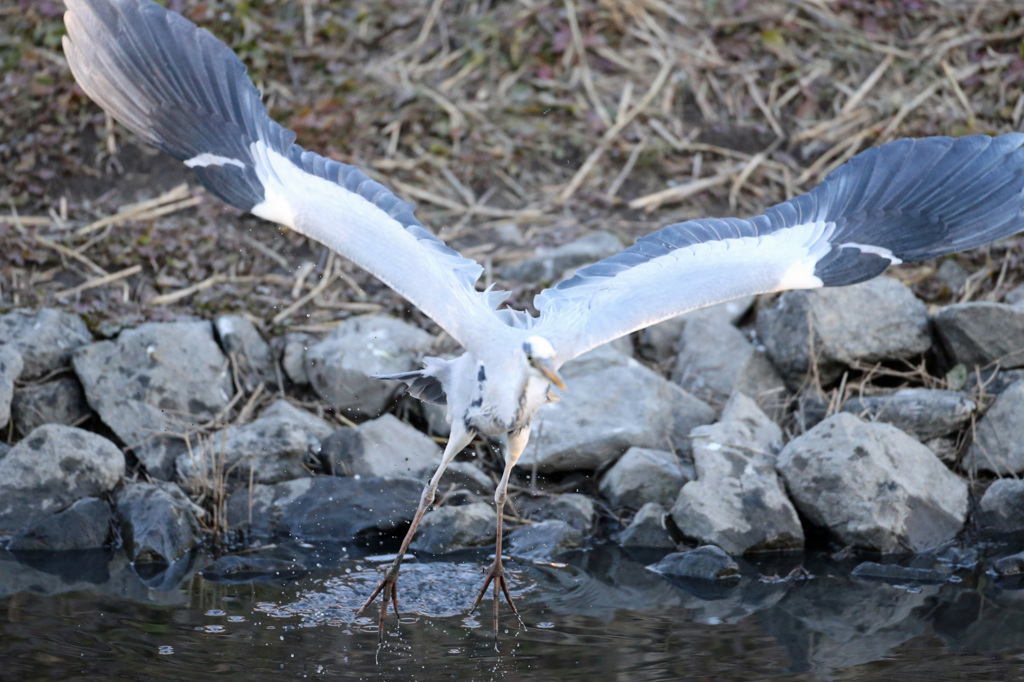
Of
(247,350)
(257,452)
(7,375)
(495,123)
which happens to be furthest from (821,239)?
(495,123)

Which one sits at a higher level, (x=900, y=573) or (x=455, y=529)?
(x=455, y=529)

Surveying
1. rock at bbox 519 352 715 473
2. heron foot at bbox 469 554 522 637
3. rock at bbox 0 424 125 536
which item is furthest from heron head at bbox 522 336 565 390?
rock at bbox 0 424 125 536

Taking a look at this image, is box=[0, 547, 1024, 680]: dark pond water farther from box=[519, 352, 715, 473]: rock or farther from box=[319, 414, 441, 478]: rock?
box=[519, 352, 715, 473]: rock

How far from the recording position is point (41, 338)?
5684mm

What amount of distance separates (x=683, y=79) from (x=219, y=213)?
145 inches

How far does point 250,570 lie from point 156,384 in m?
1.42

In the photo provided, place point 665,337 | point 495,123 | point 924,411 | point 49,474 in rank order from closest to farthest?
point 49,474 < point 924,411 < point 665,337 < point 495,123

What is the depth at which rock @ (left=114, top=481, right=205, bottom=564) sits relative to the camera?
189 inches

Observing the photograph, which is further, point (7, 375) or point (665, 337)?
point (665, 337)

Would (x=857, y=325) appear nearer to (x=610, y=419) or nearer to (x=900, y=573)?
(x=610, y=419)

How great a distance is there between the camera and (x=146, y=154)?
7.91m

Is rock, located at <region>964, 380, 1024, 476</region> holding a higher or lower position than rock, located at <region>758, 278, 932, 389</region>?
lower

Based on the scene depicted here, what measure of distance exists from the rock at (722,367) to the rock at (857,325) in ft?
0.87

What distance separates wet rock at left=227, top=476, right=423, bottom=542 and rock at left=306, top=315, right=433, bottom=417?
29.4 inches
